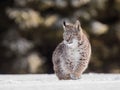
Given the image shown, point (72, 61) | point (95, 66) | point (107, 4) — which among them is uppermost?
point (72, 61)

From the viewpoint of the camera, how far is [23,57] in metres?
14.3

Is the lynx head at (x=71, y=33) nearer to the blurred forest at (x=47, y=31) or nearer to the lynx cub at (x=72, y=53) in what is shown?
the lynx cub at (x=72, y=53)

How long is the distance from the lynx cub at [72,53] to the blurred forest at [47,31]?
23.0 feet

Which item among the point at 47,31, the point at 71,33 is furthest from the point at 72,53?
the point at 47,31

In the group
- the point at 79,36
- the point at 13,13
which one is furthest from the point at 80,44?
the point at 13,13

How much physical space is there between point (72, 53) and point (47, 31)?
25.5 feet

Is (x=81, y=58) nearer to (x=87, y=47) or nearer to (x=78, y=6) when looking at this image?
(x=87, y=47)

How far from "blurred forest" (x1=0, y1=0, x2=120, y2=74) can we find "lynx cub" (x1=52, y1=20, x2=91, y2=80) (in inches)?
276

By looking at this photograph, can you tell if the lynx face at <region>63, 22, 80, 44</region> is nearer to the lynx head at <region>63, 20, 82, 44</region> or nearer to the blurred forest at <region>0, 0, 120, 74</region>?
the lynx head at <region>63, 20, 82, 44</region>

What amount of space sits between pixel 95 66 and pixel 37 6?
4.71ft

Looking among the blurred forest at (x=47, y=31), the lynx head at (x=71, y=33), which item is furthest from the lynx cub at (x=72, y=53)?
the blurred forest at (x=47, y=31)

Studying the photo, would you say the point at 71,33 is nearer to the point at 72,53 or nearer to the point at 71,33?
the point at 71,33

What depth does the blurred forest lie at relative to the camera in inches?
558

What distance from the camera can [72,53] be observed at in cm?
677
